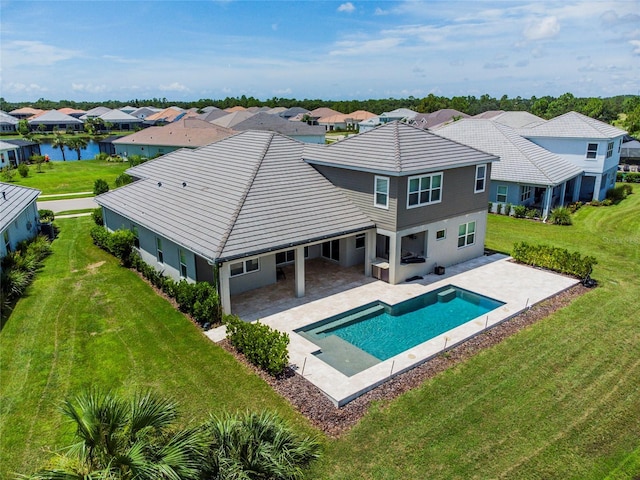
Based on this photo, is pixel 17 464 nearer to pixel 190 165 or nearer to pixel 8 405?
pixel 8 405

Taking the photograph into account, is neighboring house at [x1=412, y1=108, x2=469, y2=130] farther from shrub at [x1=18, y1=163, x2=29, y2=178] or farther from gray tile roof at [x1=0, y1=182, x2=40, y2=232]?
gray tile roof at [x1=0, y1=182, x2=40, y2=232]

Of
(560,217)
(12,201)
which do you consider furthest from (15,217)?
(560,217)

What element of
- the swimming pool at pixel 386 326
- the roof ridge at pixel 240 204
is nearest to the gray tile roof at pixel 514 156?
the swimming pool at pixel 386 326

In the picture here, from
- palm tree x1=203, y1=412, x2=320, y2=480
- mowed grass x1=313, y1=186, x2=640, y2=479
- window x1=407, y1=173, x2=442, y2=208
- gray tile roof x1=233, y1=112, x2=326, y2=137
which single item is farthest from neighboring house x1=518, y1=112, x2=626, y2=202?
palm tree x1=203, y1=412, x2=320, y2=480

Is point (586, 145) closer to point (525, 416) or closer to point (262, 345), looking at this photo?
point (525, 416)

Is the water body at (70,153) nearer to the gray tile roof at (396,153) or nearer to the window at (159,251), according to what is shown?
the window at (159,251)

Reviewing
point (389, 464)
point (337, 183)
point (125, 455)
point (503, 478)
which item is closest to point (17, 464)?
point (125, 455)
